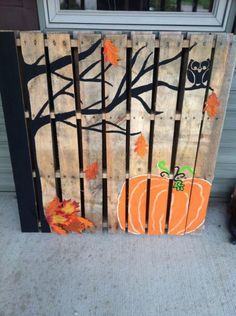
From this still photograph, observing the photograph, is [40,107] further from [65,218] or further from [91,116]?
[65,218]

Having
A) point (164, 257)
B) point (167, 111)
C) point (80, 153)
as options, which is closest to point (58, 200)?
point (80, 153)

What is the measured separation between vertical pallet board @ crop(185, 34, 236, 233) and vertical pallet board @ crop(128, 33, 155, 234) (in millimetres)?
361

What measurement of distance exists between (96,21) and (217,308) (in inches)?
79.2

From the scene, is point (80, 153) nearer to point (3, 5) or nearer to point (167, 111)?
point (167, 111)

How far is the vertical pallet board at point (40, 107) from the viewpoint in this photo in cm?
171

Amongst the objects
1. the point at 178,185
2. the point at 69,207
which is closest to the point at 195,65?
the point at 178,185

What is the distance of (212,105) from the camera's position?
1844 mm

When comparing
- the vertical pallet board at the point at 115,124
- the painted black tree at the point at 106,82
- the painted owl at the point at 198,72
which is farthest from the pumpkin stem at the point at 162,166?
the painted owl at the point at 198,72

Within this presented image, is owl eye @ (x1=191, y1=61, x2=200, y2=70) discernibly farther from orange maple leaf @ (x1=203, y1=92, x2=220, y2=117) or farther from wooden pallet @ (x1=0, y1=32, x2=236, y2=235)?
orange maple leaf @ (x1=203, y1=92, x2=220, y2=117)

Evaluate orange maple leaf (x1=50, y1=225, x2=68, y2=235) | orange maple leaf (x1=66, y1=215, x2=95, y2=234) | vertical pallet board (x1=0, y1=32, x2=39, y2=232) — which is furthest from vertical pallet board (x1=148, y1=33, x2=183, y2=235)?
vertical pallet board (x1=0, y1=32, x2=39, y2=232)

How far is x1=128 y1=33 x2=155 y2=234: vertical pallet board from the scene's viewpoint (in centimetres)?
170

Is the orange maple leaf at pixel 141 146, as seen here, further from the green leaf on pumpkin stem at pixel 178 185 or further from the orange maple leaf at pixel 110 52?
the orange maple leaf at pixel 110 52

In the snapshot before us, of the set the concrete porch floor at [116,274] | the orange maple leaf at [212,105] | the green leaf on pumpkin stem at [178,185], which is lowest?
the concrete porch floor at [116,274]

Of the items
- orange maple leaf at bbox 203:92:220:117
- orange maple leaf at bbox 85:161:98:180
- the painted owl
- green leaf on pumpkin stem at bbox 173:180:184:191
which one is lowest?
green leaf on pumpkin stem at bbox 173:180:184:191
